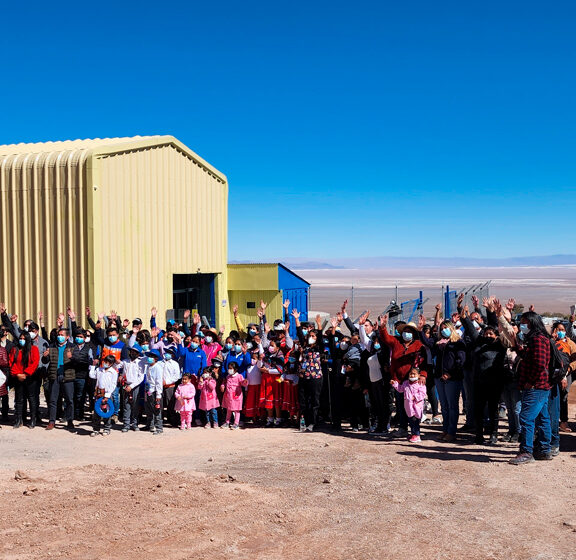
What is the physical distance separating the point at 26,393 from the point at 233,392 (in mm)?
3392

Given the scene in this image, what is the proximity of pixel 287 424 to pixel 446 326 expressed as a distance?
301 cm

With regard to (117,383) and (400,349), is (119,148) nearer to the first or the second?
(117,383)

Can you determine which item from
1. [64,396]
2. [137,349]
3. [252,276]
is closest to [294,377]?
[137,349]

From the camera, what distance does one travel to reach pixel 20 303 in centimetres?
1520

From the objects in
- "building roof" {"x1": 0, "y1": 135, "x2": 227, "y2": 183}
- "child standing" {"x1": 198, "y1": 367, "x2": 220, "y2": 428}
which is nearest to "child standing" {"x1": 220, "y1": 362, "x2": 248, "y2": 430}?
"child standing" {"x1": 198, "y1": 367, "x2": 220, "y2": 428}

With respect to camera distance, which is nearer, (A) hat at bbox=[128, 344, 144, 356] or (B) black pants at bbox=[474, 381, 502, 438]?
(B) black pants at bbox=[474, 381, 502, 438]

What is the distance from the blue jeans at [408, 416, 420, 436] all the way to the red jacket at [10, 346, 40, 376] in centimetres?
582

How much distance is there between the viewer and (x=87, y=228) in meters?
14.6

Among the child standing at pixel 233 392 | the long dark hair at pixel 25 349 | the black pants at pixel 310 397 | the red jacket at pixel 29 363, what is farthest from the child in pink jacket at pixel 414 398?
the long dark hair at pixel 25 349

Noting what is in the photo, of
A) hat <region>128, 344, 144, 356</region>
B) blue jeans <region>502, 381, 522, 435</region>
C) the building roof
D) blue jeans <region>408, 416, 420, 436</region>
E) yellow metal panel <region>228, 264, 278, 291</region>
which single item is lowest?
blue jeans <region>408, 416, 420, 436</region>

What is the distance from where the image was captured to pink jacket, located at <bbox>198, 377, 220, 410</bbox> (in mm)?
10266

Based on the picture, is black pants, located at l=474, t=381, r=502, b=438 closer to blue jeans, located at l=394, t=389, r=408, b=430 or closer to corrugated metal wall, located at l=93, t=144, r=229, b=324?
blue jeans, located at l=394, t=389, r=408, b=430

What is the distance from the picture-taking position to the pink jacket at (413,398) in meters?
→ 9.19

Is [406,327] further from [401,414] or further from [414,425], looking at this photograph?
[414,425]
